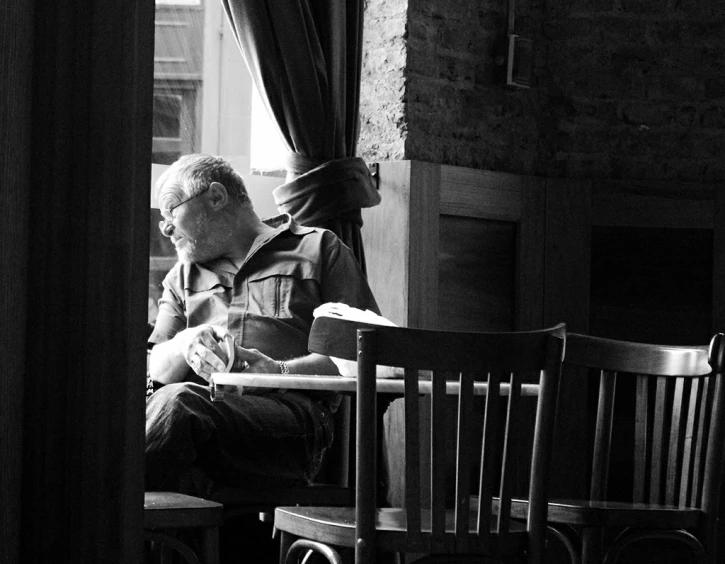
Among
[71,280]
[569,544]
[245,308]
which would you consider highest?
[71,280]

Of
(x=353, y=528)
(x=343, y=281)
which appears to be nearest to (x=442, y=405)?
(x=353, y=528)

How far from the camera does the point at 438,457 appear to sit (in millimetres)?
1777

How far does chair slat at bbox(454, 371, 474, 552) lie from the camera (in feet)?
5.89

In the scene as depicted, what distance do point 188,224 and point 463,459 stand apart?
157 cm

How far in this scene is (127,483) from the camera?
725 mm

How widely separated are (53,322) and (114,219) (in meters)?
0.08

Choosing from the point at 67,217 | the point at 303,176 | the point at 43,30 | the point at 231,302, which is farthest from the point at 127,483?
the point at 303,176

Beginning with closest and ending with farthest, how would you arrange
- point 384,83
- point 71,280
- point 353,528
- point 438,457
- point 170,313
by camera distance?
point 71,280 < point 438,457 < point 353,528 < point 170,313 < point 384,83

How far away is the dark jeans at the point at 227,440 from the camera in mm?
2559

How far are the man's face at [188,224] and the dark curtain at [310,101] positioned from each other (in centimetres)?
41

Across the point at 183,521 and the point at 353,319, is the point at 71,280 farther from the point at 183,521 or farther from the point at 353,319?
the point at 353,319

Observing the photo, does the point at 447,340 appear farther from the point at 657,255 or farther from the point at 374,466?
the point at 657,255

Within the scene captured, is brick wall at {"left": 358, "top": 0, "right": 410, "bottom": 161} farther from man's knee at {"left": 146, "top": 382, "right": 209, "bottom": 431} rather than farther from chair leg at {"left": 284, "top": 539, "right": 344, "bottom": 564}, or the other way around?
chair leg at {"left": 284, "top": 539, "right": 344, "bottom": 564}

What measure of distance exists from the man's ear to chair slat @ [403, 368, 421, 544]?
150 cm
